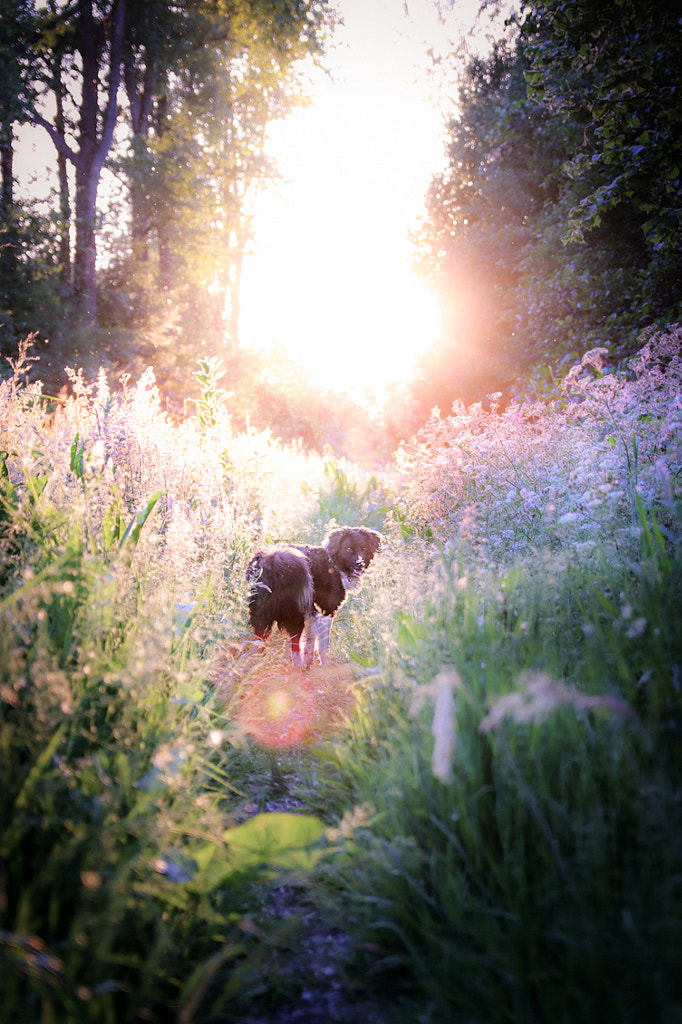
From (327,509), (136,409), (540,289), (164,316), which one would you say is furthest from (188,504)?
(164,316)

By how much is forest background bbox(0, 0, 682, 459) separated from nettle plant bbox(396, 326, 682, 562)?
3863 millimetres

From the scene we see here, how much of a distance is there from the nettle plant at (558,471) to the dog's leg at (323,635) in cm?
122

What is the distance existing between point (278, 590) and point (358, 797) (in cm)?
183

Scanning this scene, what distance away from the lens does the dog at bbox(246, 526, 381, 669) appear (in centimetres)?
352

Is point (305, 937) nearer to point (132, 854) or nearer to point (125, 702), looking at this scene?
point (132, 854)

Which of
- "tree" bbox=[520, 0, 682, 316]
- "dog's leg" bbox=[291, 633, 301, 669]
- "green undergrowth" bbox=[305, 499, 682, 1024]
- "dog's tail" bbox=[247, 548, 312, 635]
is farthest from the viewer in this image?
"tree" bbox=[520, 0, 682, 316]

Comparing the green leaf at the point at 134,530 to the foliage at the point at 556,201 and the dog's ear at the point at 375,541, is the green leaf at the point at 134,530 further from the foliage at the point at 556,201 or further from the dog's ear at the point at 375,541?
the foliage at the point at 556,201

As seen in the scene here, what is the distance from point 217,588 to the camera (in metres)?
3.18

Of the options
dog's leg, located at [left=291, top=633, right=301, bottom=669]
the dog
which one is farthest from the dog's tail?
dog's leg, located at [left=291, top=633, right=301, bottom=669]

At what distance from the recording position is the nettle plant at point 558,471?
2922 millimetres

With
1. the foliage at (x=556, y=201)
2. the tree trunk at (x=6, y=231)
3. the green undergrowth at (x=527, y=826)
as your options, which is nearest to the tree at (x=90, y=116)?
the tree trunk at (x=6, y=231)

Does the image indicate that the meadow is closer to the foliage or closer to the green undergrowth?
the green undergrowth

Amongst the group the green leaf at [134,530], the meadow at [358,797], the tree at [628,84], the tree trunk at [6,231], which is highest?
the tree trunk at [6,231]

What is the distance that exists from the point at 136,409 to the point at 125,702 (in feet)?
11.3
